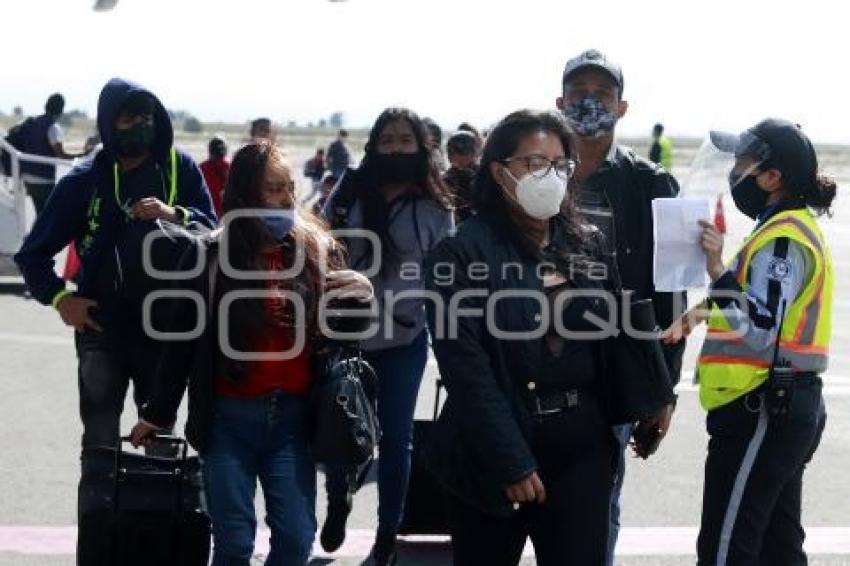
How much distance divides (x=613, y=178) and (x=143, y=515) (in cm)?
197

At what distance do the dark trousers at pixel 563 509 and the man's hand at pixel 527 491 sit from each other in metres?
0.09

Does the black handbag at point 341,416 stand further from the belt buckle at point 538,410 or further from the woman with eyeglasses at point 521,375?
the belt buckle at point 538,410

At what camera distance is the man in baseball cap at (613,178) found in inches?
198

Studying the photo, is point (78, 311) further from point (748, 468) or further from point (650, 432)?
point (748, 468)

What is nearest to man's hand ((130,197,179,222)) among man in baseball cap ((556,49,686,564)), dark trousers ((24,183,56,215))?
man in baseball cap ((556,49,686,564))

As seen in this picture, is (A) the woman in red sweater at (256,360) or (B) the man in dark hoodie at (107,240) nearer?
(A) the woman in red sweater at (256,360)

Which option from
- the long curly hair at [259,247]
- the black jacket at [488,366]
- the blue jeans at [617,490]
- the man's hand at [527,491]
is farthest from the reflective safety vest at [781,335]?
the long curly hair at [259,247]

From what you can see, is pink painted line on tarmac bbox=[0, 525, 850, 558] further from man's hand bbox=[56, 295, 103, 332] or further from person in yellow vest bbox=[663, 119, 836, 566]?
person in yellow vest bbox=[663, 119, 836, 566]

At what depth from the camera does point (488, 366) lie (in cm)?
393

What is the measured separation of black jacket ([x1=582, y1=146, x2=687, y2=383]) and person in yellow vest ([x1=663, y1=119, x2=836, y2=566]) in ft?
0.87

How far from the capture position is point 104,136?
5547 mm

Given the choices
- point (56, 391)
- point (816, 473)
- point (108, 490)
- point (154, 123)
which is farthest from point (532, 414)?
point (56, 391)

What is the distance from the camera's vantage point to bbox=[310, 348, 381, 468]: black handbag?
4609 mm

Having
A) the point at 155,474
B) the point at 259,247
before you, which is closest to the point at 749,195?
the point at 259,247
